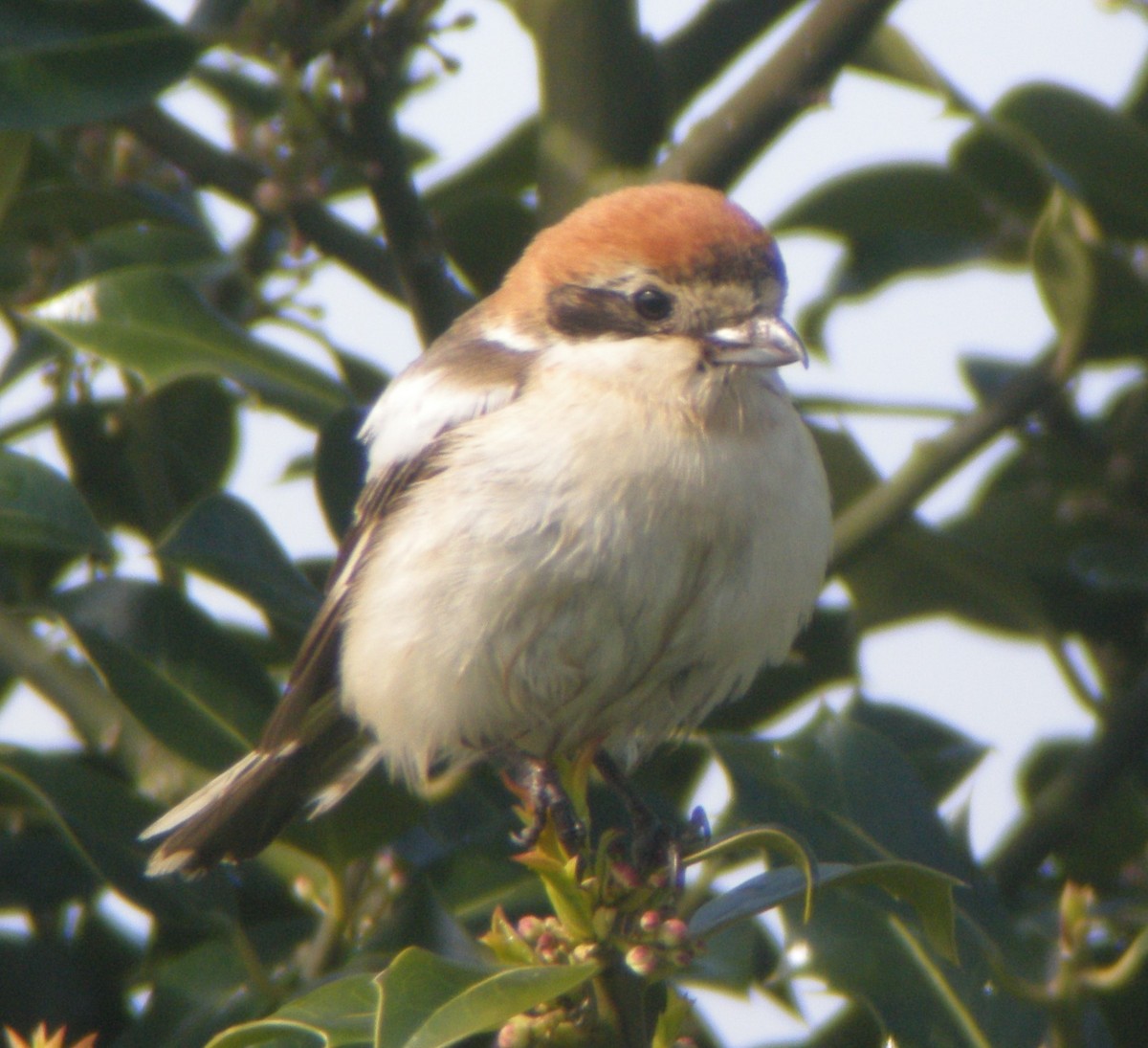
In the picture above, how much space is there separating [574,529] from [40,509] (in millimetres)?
1004

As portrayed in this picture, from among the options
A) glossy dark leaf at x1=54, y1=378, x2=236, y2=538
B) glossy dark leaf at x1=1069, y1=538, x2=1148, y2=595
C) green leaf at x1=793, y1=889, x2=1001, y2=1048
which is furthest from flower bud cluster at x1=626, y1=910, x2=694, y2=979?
glossy dark leaf at x1=54, y1=378, x2=236, y2=538

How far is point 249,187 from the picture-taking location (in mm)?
3438

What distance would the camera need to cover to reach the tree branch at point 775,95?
3369 mm

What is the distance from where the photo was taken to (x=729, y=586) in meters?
3.00

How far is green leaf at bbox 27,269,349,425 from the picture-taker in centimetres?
306

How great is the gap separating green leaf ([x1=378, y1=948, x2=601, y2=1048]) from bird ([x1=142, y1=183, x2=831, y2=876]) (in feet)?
2.86

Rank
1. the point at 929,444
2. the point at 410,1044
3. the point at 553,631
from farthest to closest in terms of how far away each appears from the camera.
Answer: the point at 929,444 < the point at 553,631 < the point at 410,1044

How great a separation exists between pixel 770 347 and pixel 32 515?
1.44 meters

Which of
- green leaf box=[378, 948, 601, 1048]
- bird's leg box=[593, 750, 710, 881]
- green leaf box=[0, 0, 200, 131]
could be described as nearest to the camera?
green leaf box=[378, 948, 601, 1048]

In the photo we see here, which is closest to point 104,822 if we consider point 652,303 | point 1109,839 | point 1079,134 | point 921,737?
point 652,303

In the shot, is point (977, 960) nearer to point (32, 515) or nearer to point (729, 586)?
point (729, 586)

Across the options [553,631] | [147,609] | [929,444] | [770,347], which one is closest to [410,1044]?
[553,631]

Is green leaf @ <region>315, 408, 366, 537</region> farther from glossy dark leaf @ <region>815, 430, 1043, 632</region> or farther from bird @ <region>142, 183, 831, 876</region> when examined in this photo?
glossy dark leaf @ <region>815, 430, 1043, 632</region>

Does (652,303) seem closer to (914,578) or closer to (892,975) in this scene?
(914,578)
